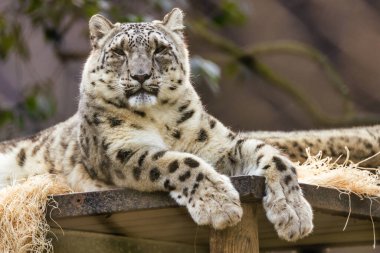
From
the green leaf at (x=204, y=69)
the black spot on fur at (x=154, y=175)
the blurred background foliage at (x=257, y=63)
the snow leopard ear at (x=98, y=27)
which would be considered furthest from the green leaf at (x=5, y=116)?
the black spot on fur at (x=154, y=175)

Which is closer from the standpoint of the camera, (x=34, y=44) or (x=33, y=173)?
(x=33, y=173)

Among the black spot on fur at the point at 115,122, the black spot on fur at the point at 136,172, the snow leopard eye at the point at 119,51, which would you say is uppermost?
the snow leopard eye at the point at 119,51

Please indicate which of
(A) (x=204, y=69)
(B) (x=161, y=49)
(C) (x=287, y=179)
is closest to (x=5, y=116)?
(A) (x=204, y=69)

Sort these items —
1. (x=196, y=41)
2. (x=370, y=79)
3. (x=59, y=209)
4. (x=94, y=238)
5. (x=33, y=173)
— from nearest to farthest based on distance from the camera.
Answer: (x=59, y=209) → (x=94, y=238) → (x=33, y=173) → (x=370, y=79) → (x=196, y=41)

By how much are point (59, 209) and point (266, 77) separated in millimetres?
4244

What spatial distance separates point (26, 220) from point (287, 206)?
993 mm

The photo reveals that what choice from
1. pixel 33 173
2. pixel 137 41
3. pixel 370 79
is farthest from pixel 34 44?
pixel 137 41

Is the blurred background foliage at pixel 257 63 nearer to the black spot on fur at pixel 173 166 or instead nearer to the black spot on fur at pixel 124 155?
the black spot on fur at pixel 124 155

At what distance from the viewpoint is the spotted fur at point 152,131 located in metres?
3.60

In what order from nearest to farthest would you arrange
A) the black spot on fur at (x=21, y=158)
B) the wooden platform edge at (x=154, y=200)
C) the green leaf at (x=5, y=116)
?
the wooden platform edge at (x=154, y=200) < the black spot on fur at (x=21, y=158) < the green leaf at (x=5, y=116)

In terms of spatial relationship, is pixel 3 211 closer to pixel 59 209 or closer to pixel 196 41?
pixel 59 209

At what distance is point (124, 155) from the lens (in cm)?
385

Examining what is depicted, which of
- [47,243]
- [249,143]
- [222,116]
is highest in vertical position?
[222,116]

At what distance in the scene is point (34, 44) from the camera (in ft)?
28.7
